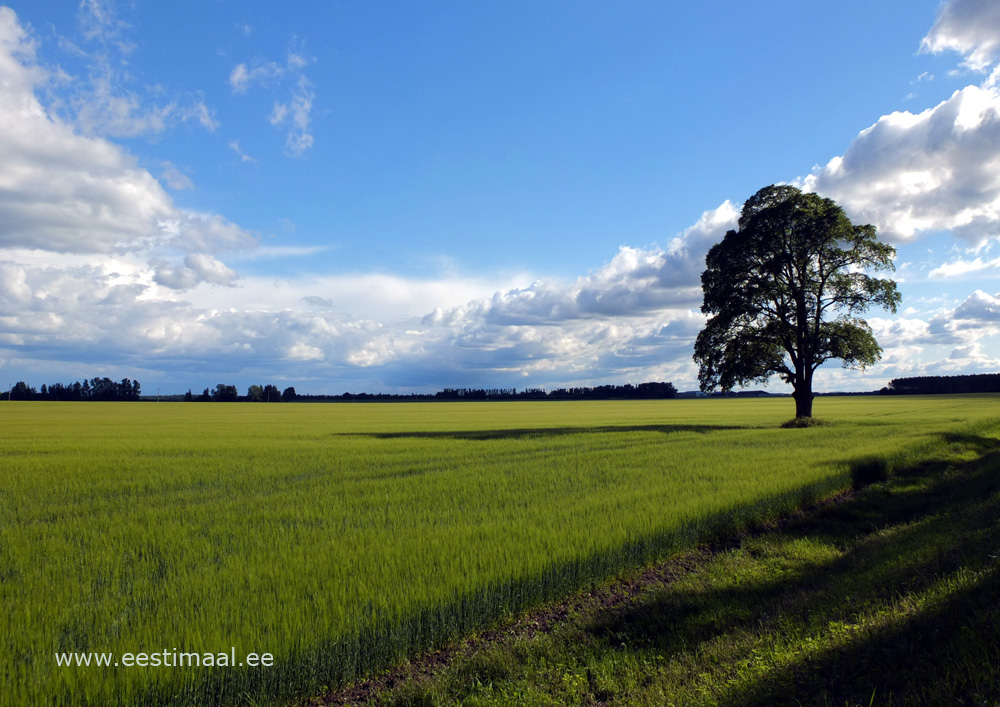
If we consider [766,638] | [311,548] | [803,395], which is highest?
[803,395]

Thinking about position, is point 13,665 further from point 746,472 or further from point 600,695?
point 746,472

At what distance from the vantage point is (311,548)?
7.99 meters

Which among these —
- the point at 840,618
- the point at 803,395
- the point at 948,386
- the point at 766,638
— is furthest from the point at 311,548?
the point at 948,386

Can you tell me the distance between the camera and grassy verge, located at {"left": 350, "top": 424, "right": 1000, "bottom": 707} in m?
4.70

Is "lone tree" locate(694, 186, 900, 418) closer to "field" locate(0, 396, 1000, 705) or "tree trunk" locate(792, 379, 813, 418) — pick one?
"tree trunk" locate(792, 379, 813, 418)

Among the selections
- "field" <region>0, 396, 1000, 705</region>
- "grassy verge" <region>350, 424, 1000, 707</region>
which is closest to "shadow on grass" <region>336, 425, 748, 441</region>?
"field" <region>0, 396, 1000, 705</region>

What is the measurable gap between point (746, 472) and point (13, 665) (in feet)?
50.2

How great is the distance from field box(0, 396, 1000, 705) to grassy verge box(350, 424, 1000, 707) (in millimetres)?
517

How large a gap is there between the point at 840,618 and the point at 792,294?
1347 inches

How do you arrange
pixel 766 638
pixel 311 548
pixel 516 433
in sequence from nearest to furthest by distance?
pixel 766 638, pixel 311 548, pixel 516 433

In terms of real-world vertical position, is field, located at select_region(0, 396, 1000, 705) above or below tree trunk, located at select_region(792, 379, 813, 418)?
below

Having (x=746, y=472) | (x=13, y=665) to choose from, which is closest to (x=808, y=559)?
(x=746, y=472)

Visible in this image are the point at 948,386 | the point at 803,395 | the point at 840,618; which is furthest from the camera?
the point at 948,386

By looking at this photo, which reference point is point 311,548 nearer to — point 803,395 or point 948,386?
point 803,395
